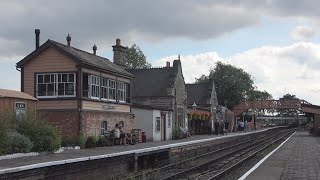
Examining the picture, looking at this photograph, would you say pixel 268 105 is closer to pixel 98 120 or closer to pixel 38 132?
pixel 98 120

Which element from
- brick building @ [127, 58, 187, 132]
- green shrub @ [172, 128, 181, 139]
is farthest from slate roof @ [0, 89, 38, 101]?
brick building @ [127, 58, 187, 132]

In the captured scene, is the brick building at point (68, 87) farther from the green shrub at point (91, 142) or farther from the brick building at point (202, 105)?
the brick building at point (202, 105)

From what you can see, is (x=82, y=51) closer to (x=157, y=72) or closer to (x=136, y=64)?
(x=157, y=72)

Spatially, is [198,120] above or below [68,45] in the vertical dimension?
below

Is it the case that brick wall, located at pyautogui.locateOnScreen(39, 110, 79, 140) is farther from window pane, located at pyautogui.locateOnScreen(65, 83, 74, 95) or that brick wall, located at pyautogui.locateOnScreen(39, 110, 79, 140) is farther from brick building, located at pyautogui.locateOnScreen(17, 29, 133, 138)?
window pane, located at pyautogui.locateOnScreen(65, 83, 74, 95)

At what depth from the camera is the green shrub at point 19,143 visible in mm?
17953

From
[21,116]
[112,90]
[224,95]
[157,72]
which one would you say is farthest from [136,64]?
[21,116]

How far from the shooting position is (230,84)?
97.7m

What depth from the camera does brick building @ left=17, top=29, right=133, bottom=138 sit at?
25.2 metres

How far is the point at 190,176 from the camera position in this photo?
16.7 metres

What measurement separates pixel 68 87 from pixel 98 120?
2.44m

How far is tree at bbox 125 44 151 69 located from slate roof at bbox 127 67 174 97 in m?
32.2

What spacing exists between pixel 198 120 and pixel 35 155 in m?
36.0

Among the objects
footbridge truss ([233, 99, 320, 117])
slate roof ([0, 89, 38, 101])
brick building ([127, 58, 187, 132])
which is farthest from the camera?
footbridge truss ([233, 99, 320, 117])
